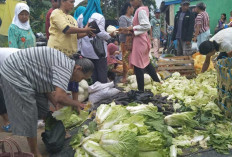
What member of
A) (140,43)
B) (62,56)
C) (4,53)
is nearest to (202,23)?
(140,43)

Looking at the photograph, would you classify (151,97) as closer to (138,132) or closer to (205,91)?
(205,91)

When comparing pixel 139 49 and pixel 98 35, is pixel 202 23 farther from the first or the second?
pixel 98 35

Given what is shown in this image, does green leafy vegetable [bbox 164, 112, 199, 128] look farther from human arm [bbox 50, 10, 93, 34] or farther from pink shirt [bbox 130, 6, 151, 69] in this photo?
human arm [bbox 50, 10, 93, 34]

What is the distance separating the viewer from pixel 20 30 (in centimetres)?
447

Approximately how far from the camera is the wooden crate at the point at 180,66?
23.4 feet

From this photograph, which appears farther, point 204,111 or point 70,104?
point 204,111

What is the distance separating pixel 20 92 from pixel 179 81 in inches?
165

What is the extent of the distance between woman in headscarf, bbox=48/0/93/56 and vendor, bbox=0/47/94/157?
4.33ft

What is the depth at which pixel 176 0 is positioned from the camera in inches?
636

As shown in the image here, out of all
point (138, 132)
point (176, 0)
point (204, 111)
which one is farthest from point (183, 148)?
→ point (176, 0)

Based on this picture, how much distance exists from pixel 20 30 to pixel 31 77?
2.06m

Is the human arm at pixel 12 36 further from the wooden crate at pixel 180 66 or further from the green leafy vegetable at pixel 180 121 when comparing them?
the wooden crate at pixel 180 66

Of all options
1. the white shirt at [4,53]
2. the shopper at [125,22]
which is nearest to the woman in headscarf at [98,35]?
the shopper at [125,22]

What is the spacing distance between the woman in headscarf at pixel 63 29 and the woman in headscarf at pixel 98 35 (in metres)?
0.53
